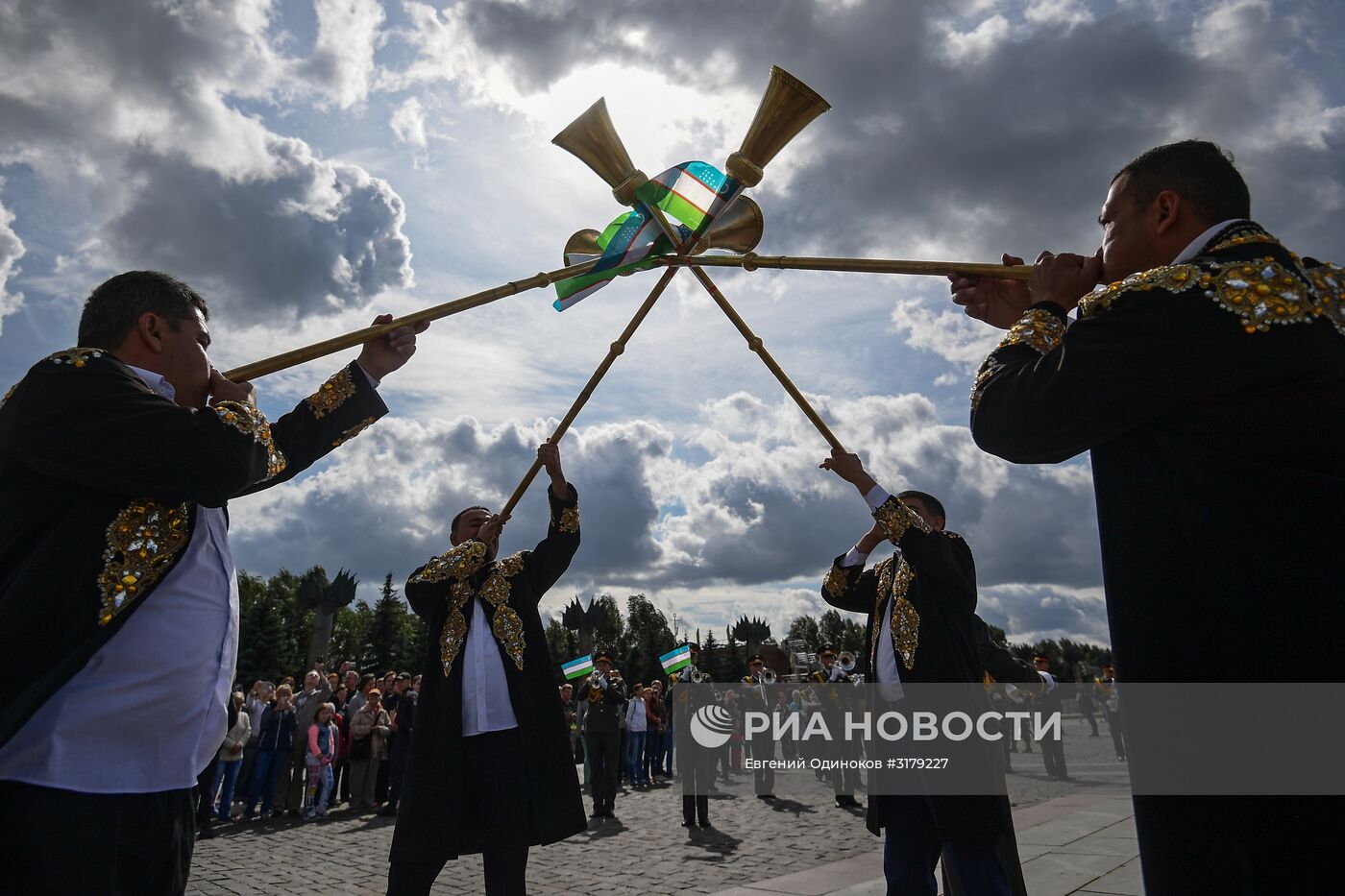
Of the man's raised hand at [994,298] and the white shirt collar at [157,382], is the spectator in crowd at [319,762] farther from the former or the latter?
the man's raised hand at [994,298]

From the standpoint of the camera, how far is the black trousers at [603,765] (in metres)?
13.0

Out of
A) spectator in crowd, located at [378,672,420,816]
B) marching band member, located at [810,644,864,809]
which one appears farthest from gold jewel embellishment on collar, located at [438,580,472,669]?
marching band member, located at [810,644,864,809]

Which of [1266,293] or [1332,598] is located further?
[1266,293]

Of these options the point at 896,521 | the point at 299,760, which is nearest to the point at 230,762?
the point at 299,760

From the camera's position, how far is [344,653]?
94188mm

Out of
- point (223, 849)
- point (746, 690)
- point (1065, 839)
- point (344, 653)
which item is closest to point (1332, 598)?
point (1065, 839)

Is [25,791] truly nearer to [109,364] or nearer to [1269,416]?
[109,364]

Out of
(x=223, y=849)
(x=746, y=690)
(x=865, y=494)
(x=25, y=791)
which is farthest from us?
(x=746, y=690)

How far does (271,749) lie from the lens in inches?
543

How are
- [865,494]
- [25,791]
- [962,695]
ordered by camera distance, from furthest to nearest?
[865,494], [962,695], [25,791]

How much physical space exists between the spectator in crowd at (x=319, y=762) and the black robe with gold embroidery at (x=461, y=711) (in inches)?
391

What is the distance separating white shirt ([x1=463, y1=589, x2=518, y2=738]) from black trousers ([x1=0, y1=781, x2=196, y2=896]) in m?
2.81

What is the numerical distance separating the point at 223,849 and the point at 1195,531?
37.6ft

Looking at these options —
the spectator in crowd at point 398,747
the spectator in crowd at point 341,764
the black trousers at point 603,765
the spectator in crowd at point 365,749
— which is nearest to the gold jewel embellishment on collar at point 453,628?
the black trousers at point 603,765
